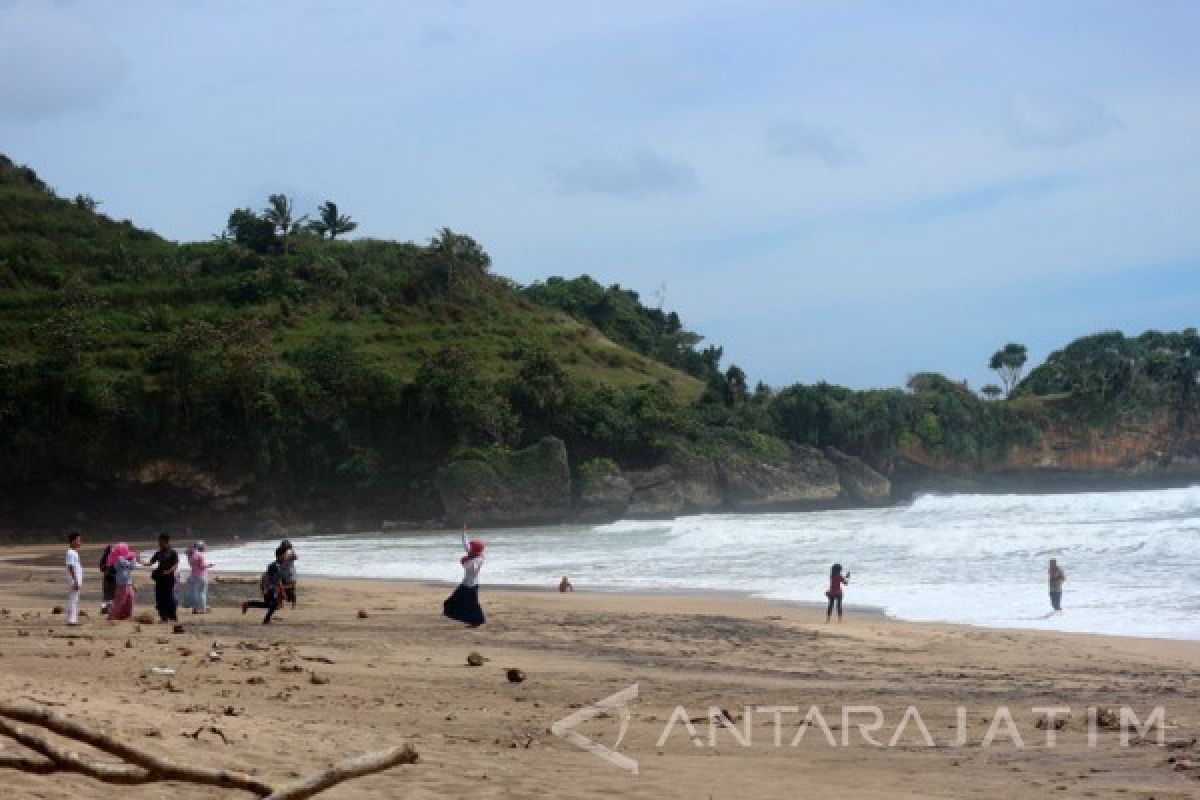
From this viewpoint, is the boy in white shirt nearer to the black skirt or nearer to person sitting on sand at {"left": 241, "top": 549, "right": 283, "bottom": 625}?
person sitting on sand at {"left": 241, "top": 549, "right": 283, "bottom": 625}

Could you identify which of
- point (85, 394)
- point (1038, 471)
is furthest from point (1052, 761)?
point (1038, 471)

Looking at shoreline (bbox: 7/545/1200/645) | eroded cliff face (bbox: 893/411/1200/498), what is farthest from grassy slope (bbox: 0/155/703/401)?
shoreline (bbox: 7/545/1200/645)

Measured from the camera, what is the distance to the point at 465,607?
15.2 meters

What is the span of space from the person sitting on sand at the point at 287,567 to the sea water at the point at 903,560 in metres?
8.49

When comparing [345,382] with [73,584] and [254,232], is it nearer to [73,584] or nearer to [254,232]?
[254,232]

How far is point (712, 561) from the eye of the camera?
30.0m

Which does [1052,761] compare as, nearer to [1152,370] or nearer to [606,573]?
[606,573]

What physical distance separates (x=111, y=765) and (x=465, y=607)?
9.64 meters

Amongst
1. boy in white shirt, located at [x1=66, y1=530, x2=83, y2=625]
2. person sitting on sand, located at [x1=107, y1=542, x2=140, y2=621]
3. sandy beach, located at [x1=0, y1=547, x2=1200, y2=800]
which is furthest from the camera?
person sitting on sand, located at [x1=107, y1=542, x2=140, y2=621]

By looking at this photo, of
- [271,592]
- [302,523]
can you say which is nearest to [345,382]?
[302,523]

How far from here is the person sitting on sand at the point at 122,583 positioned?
576 inches

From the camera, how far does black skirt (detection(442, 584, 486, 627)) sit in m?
15.1

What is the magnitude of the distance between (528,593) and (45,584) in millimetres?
9206

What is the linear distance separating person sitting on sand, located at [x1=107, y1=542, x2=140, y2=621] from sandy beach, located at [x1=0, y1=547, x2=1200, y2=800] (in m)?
0.36
